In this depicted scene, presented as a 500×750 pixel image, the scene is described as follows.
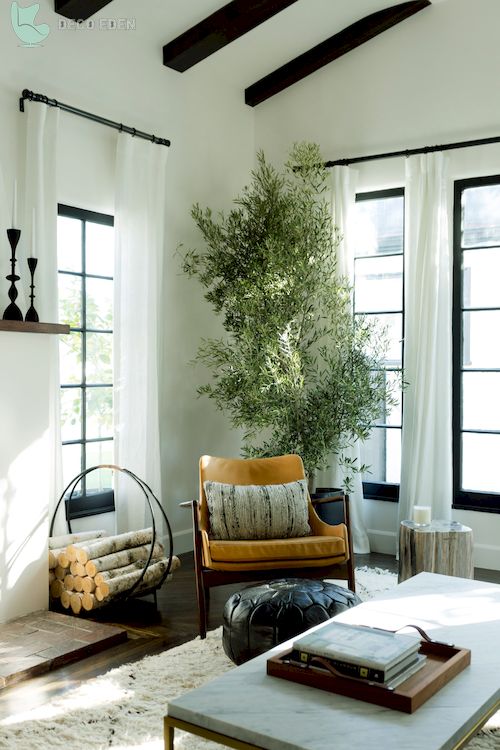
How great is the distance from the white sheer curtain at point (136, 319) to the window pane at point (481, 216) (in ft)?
6.86

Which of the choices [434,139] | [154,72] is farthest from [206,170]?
[434,139]

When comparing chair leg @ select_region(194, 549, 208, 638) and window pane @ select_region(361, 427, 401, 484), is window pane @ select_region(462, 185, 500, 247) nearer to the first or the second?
window pane @ select_region(361, 427, 401, 484)

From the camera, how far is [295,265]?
5.09 meters

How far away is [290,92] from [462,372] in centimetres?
256

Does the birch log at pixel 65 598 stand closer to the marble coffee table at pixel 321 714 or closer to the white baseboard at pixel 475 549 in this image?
the marble coffee table at pixel 321 714

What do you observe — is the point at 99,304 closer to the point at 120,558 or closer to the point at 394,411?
the point at 120,558

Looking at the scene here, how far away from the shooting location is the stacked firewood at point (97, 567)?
4.09 m

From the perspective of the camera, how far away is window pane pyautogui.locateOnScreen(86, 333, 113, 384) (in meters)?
4.96

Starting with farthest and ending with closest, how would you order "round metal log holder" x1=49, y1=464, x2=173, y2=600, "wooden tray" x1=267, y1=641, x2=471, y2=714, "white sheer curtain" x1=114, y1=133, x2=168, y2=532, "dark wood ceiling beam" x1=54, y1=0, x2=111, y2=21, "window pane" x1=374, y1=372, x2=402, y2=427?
"window pane" x1=374, y1=372, x2=402, y2=427
"white sheer curtain" x1=114, y1=133, x2=168, y2=532
"dark wood ceiling beam" x1=54, y1=0, x2=111, y2=21
"round metal log holder" x1=49, y1=464, x2=173, y2=600
"wooden tray" x1=267, y1=641, x2=471, y2=714

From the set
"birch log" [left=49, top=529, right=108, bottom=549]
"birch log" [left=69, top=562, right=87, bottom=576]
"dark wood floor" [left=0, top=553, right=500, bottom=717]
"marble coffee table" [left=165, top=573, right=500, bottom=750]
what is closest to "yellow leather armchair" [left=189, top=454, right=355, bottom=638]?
"dark wood floor" [left=0, top=553, right=500, bottom=717]

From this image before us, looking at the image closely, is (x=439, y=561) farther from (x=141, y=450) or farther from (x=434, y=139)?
(x=434, y=139)

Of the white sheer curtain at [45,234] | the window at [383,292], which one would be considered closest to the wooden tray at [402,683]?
the white sheer curtain at [45,234]

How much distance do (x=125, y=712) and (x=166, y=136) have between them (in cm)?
384

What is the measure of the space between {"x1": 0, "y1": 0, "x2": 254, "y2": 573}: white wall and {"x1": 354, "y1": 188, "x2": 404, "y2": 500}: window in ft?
3.57
